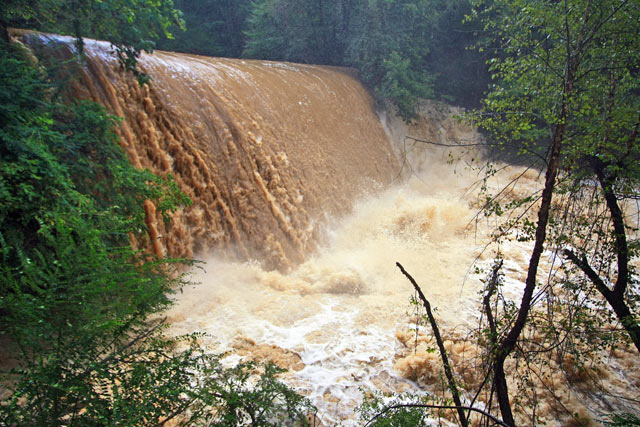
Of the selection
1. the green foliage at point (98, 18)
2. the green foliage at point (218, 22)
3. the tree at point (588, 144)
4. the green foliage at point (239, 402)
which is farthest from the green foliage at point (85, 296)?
the green foliage at point (218, 22)

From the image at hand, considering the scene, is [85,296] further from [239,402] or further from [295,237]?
[295,237]

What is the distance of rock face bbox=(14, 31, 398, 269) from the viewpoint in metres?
4.95

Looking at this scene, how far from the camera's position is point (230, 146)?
20.1 feet


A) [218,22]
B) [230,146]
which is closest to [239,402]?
[230,146]

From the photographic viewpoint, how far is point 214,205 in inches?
222

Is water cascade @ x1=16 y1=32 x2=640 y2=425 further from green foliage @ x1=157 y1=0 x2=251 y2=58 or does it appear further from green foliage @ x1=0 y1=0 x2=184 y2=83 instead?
green foliage @ x1=157 y1=0 x2=251 y2=58

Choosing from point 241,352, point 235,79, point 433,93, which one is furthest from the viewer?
point 433,93

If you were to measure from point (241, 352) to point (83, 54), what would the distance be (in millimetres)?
3769

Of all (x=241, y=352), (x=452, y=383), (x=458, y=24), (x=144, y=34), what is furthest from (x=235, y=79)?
(x=458, y=24)

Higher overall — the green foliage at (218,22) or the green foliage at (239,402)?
the green foliage at (218,22)

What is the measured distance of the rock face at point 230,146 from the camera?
16.2 feet

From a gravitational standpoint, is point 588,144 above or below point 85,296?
above

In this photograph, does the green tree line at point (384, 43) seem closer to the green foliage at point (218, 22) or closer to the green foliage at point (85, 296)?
the green foliage at point (218, 22)

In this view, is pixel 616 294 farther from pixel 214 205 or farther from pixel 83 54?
pixel 83 54
